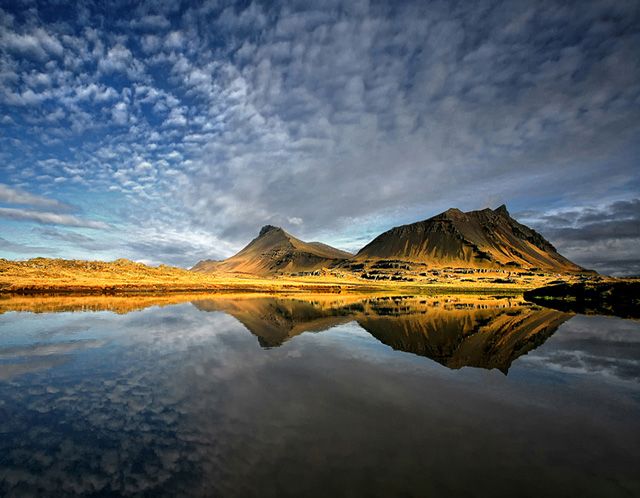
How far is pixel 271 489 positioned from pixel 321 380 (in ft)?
25.9

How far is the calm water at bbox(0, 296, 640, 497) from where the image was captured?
688cm

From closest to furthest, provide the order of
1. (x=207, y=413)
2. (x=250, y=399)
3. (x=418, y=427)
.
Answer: (x=418, y=427), (x=207, y=413), (x=250, y=399)

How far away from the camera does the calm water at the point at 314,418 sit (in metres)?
6.88

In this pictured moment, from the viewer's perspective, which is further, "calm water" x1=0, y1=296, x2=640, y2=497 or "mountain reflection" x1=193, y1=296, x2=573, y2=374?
"mountain reflection" x1=193, y1=296, x2=573, y2=374

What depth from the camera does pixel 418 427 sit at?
9.53 meters

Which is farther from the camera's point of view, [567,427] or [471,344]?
[471,344]

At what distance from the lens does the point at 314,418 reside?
10.0 meters

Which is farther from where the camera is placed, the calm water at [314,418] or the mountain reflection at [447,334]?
the mountain reflection at [447,334]

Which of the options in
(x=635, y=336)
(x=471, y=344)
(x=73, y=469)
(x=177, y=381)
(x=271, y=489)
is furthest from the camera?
(x=635, y=336)

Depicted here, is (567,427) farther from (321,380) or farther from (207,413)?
(207,413)

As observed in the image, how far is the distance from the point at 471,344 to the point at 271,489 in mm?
Answer: 19398

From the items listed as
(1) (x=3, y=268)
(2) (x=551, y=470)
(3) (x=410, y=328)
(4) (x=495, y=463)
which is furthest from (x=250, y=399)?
(1) (x=3, y=268)

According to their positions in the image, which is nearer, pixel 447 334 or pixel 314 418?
pixel 314 418

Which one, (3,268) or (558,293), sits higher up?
(3,268)
